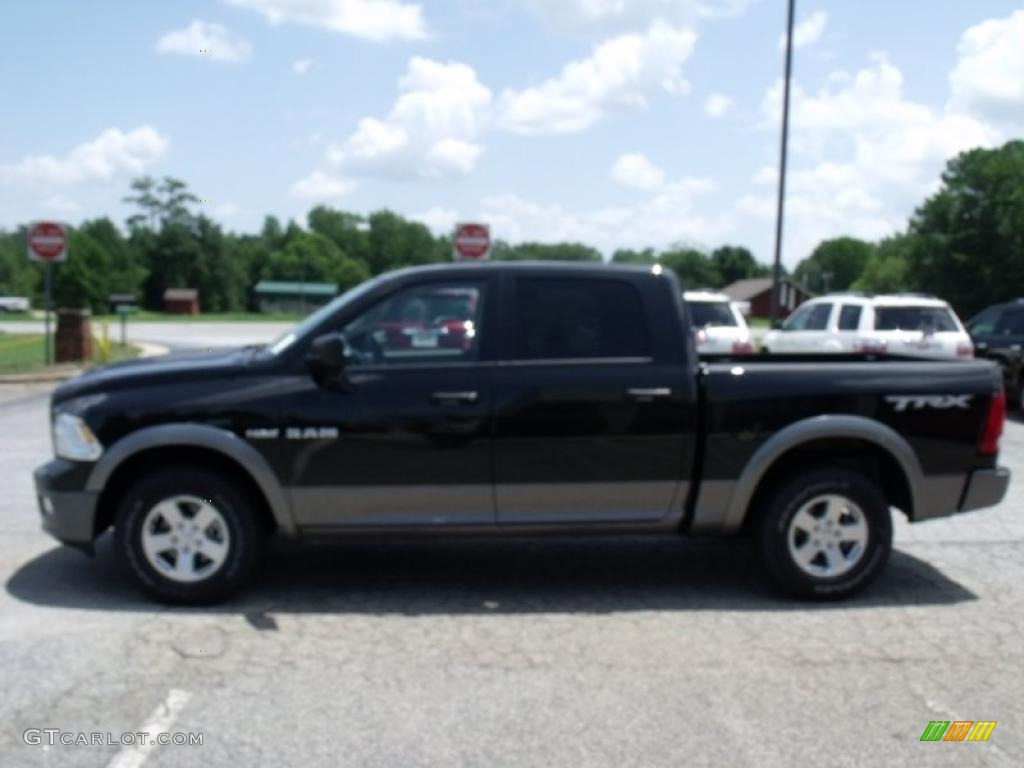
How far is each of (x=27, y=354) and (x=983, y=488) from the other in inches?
937

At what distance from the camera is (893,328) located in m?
15.4

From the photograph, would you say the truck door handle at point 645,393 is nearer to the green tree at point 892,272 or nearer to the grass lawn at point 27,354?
the grass lawn at point 27,354

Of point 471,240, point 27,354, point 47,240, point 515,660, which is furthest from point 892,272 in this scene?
point 515,660

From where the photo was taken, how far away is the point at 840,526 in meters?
6.11

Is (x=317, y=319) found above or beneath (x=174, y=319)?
above

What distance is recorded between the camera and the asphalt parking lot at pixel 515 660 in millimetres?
4254

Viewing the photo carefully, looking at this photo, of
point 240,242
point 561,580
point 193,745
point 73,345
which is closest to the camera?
point 193,745

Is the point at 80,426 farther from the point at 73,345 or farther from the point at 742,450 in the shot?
the point at 73,345

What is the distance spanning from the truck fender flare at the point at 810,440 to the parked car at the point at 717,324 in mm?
10551

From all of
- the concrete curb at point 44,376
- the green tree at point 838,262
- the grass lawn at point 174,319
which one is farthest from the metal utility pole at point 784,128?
the green tree at point 838,262

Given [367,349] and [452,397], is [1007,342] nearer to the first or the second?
[452,397]

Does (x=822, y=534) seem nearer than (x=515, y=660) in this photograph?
No

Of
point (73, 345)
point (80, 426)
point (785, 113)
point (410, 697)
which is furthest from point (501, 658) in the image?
point (785, 113)

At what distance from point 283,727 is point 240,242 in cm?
13326
